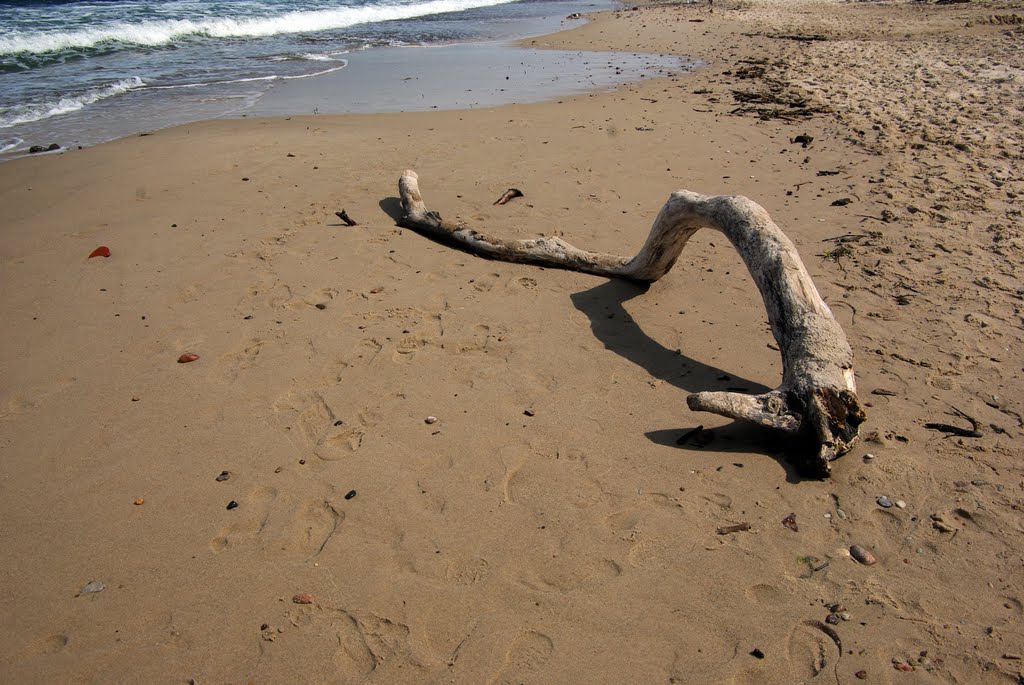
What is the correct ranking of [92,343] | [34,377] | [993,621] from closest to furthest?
[993,621] < [34,377] < [92,343]

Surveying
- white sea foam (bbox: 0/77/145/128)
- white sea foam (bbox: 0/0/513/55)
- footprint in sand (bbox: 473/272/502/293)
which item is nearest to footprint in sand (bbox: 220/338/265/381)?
footprint in sand (bbox: 473/272/502/293)

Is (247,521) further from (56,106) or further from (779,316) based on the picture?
(56,106)

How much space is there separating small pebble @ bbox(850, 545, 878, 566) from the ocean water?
8.73m

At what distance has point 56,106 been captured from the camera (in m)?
9.73

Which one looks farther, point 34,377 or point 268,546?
point 34,377

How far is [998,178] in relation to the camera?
20.6 ft

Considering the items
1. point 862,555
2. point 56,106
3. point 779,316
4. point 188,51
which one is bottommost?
point 188,51

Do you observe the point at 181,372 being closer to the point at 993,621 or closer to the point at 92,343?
the point at 92,343

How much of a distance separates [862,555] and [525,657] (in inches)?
56.2

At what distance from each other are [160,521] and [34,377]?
5.47ft

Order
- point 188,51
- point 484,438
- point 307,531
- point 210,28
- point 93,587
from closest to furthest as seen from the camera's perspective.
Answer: point 93,587
point 307,531
point 484,438
point 188,51
point 210,28

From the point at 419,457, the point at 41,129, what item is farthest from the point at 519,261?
the point at 41,129

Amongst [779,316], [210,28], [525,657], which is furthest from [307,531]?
[210,28]

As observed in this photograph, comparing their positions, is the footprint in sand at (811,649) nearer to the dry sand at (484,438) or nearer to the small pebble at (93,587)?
the dry sand at (484,438)
